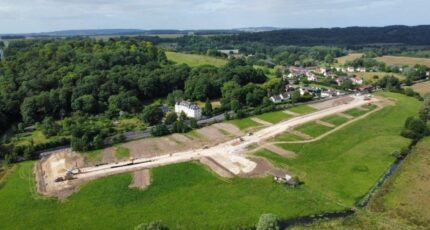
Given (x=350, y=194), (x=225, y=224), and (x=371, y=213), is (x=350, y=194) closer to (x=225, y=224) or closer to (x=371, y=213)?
(x=371, y=213)

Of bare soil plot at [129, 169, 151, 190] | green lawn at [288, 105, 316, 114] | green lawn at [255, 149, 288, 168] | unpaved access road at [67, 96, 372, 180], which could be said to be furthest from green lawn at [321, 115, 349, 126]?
bare soil plot at [129, 169, 151, 190]

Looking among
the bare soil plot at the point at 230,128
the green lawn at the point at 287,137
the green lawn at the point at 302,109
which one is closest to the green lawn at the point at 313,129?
the green lawn at the point at 287,137

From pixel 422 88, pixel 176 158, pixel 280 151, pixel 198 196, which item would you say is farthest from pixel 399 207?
pixel 422 88

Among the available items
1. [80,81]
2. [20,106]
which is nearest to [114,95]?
[80,81]

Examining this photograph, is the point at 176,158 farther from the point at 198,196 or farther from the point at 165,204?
the point at 165,204

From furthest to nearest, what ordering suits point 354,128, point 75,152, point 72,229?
point 354,128 → point 75,152 → point 72,229

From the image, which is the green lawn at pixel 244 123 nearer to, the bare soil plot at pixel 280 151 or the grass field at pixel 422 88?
the bare soil plot at pixel 280 151

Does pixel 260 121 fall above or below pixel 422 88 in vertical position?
below
